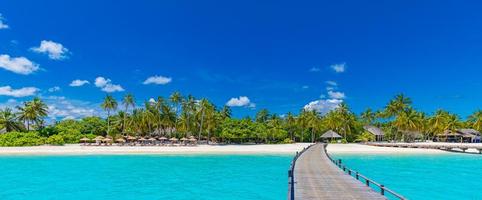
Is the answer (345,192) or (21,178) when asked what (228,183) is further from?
(21,178)

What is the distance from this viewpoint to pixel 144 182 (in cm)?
2350

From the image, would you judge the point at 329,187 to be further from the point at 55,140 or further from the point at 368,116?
the point at 368,116

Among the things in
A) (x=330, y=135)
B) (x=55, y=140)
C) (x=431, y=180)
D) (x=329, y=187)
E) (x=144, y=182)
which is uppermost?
(x=330, y=135)

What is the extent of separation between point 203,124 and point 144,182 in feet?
176

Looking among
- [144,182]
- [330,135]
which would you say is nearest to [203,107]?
[330,135]

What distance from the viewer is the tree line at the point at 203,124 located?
233 feet

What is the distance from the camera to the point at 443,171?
29.6 m

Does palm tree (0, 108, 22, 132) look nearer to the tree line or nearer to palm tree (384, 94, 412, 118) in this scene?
the tree line

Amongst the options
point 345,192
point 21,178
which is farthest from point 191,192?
point 21,178

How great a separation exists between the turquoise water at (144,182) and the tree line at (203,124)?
3934 centimetres

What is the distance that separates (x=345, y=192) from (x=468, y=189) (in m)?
12.0

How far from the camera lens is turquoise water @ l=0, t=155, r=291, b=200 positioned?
63.3 feet

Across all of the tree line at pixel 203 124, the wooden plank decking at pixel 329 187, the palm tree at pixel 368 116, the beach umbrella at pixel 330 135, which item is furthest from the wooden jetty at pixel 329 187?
the palm tree at pixel 368 116

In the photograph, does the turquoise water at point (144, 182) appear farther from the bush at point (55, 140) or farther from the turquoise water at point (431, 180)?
the bush at point (55, 140)
